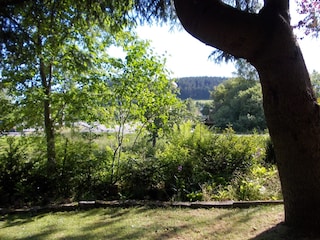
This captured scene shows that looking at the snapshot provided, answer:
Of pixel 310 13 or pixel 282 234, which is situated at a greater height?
pixel 310 13

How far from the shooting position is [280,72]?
2654 mm

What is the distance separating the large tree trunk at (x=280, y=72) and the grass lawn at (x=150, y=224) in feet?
2.06

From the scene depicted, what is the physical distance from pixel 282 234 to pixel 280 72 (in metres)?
1.54

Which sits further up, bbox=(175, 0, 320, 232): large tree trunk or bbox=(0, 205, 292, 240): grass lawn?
bbox=(175, 0, 320, 232): large tree trunk

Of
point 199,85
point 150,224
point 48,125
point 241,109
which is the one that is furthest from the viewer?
point 199,85

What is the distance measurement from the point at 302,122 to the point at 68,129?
15.8ft

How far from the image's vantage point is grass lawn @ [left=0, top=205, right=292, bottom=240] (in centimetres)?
335

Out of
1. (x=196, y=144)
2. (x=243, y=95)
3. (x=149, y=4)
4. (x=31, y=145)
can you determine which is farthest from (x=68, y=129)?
(x=243, y=95)

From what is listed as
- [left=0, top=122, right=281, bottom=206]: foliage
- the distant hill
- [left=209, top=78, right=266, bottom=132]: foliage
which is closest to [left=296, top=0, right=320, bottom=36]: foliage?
[left=0, top=122, right=281, bottom=206]: foliage

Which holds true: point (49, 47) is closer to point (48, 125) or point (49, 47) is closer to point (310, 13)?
point (48, 125)

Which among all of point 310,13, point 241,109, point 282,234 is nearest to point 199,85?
point 241,109

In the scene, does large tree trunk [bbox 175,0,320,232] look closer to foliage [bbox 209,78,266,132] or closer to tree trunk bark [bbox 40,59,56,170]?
tree trunk bark [bbox 40,59,56,170]

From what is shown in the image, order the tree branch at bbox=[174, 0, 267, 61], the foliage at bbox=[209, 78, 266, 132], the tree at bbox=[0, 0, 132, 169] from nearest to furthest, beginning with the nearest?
the tree branch at bbox=[174, 0, 267, 61], the tree at bbox=[0, 0, 132, 169], the foliage at bbox=[209, 78, 266, 132]

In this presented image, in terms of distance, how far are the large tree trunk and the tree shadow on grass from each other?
0.35ft
